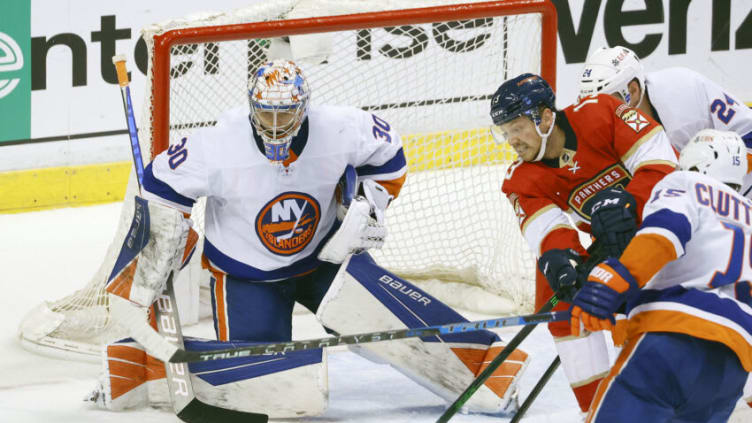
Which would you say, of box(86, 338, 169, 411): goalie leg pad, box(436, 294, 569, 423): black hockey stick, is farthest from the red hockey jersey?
box(86, 338, 169, 411): goalie leg pad

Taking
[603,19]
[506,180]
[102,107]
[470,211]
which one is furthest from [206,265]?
[603,19]

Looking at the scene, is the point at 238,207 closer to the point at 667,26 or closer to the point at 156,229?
the point at 156,229

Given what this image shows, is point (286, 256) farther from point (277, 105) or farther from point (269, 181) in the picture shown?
point (277, 105)

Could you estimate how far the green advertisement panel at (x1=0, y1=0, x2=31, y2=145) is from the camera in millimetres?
5320

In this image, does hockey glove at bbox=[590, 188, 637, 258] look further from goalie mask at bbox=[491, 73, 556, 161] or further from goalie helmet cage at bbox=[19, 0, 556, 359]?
goalie helmet cage at bbox=[19, 0, 556, 359]

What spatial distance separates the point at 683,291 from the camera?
2.48 m

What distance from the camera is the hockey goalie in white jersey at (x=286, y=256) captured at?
3.29 meters

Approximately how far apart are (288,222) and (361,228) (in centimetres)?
21

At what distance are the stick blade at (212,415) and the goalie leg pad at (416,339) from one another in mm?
331

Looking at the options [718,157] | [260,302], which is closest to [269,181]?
[260,302]

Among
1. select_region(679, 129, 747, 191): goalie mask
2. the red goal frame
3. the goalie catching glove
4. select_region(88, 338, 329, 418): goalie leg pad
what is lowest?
select_region(88, 338, 329, 418): goalie leg pad

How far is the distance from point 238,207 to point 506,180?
29.3 inches

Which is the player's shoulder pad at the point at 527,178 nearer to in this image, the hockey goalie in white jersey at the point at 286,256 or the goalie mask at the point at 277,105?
the hockey goalie in white jersey at the point at 286,256

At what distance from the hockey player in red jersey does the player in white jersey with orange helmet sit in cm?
47
